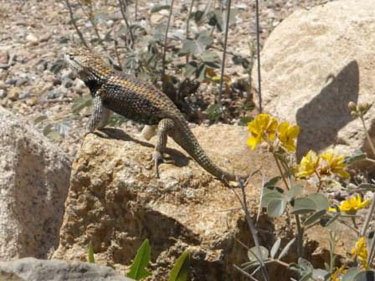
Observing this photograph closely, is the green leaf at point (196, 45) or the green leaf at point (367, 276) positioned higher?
the green leaf at point (196, 45)

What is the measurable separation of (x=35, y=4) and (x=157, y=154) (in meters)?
5.15

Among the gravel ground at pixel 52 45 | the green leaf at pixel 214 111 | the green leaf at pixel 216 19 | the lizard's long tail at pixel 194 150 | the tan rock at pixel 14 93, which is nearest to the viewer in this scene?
the lizard's long tail at pixel 194 150

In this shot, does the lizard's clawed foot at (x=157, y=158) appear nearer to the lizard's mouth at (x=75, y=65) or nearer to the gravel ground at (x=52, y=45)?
the lizard's mouth at (x=75, y=65)

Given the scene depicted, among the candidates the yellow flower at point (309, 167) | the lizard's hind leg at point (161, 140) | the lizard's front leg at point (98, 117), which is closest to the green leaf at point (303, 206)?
the yellow flower at point (309, 167)

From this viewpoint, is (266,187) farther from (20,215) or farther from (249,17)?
(249,17)

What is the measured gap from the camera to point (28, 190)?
18.4 ft

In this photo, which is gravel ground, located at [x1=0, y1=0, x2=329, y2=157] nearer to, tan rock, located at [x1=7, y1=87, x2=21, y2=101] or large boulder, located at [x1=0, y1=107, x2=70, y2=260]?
tan rock, located at [x1=7, y1=87, x2=21, y2=101]

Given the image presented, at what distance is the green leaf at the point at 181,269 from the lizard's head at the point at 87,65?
4.30 ft

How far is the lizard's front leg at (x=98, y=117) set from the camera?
214 inches

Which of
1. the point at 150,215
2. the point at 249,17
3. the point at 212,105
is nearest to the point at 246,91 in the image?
the point at 212,105

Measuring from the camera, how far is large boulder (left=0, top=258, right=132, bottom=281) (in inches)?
146

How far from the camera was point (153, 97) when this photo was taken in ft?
18.0

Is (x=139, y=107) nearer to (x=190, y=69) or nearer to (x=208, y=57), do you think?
(x=208, y=57)

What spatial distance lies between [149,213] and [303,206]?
1.31 metres
